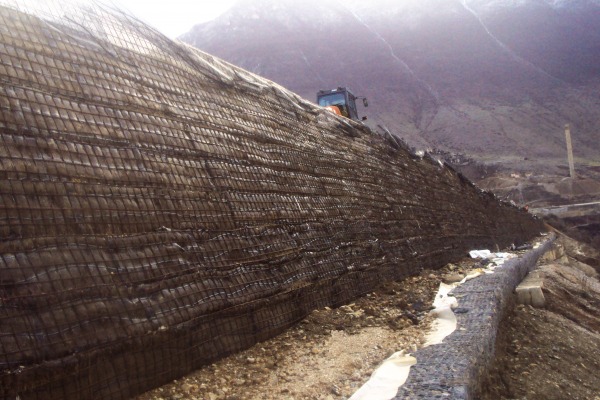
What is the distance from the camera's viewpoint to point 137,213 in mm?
2355

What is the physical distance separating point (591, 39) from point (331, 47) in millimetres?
37859

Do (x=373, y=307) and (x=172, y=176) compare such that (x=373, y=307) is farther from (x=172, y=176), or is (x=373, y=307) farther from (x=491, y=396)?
(x=172, y=176)

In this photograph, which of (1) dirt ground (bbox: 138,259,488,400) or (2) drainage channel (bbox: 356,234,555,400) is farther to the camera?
(1) dirt ground (bbox: 138,259,488,400)

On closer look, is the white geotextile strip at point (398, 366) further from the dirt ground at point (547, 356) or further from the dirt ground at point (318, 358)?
the dirt ground at point (547, 356)

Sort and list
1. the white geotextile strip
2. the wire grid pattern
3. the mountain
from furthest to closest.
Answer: the mountain
the white geotextile strip
the wire grid pattern

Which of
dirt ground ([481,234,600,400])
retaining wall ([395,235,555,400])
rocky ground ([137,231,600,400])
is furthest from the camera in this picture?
dirt ground ([481,234,600,400])

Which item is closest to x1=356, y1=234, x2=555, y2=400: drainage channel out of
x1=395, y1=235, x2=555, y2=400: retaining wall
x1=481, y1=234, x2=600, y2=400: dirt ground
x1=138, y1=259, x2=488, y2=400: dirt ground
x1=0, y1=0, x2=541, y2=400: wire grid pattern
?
x1=395, y1=235, x2=555, y2=400: retaining wall

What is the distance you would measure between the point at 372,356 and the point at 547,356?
5.20 ft

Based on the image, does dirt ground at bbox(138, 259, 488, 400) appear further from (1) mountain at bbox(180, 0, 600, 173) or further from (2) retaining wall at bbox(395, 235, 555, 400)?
(1) mountain at bbox(180, 0, 600, 173)

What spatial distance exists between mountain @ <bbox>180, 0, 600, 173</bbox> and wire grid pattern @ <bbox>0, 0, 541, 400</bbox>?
4315cm

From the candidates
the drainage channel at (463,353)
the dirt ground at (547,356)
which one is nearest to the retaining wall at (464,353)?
the drainage channel at (463,353)

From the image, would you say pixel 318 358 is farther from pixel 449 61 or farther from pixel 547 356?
pixel 449 61

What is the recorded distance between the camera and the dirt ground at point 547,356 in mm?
2957

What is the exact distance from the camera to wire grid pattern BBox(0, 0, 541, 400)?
6.17 feet
